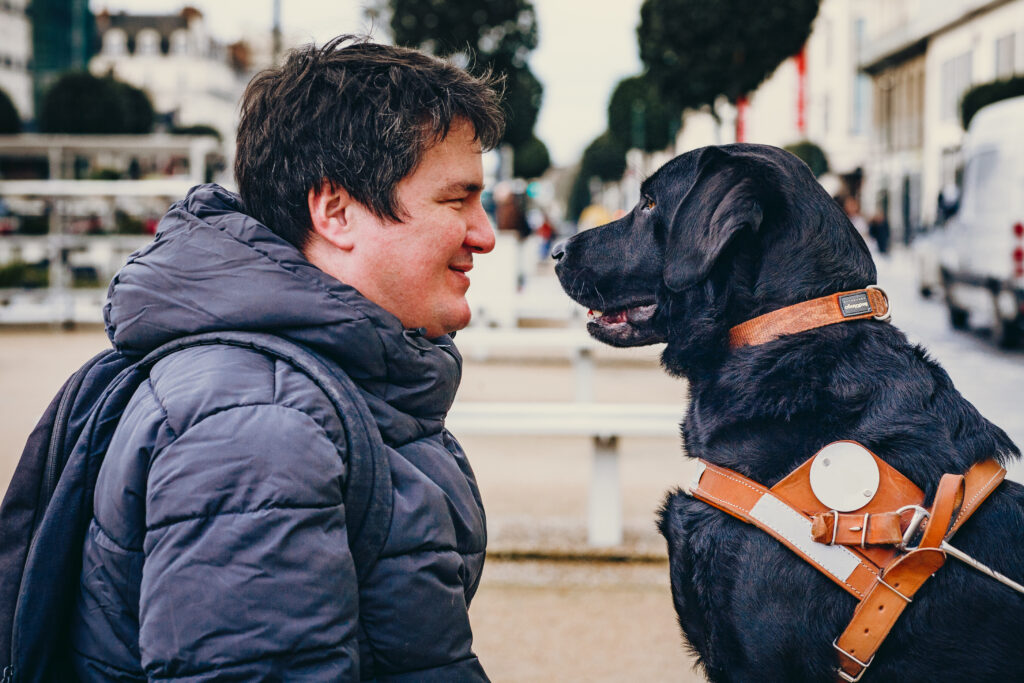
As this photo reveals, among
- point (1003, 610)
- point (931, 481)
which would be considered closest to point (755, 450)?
point (931, 481)

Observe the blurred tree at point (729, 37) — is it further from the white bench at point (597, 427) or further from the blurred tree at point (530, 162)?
the blurred tree at point (530, 162)

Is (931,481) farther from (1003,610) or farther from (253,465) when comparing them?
(253,465)

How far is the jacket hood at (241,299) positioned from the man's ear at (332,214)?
0.08 m

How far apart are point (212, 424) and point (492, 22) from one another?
17.8 meters

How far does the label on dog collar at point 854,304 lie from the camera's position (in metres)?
2.15

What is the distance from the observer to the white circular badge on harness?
6.55 feet

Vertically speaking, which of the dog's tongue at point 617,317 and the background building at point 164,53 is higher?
the background building at point 164,53

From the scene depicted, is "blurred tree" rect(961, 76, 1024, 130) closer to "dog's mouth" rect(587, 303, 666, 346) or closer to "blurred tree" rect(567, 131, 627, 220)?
"dog's mouth" rect(587, 303, 666, 346)

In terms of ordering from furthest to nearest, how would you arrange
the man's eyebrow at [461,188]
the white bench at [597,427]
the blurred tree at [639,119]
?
the blurred tree at [639,119] → the white bench at [597,427] → the man's eyebrow at [461,188]

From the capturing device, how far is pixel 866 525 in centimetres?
198

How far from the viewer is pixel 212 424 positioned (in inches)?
51.8

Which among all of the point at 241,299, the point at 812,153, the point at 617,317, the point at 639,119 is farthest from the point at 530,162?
the point at 241,299

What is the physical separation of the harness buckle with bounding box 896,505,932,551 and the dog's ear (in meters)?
0.67

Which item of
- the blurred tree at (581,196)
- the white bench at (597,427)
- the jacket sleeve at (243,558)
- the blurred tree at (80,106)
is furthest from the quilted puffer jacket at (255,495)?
the blurred tree at (581,196)
